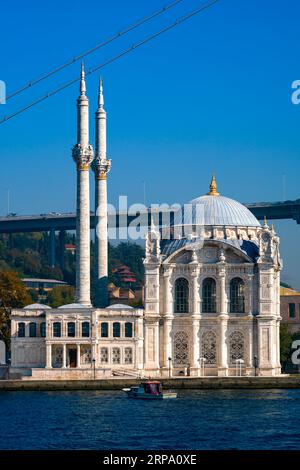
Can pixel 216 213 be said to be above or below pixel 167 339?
above

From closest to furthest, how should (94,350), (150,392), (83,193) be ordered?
(150,392), (94,350), (83,193)

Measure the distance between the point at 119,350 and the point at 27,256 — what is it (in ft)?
318

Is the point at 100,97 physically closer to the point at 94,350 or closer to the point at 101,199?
the point at 101,199

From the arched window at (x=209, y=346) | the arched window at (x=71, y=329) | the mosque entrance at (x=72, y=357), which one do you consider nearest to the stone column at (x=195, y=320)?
the arched window at (x=209, y=346)

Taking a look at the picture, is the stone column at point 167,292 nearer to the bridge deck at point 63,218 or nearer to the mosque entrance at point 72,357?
the mosque entrance at point 72,357

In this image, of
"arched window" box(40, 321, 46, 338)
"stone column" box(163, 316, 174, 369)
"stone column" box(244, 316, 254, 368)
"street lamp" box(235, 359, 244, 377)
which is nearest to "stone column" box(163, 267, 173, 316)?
"stone column" box(163, 316, 174, 369)

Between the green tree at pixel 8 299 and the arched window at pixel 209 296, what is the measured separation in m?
14.3

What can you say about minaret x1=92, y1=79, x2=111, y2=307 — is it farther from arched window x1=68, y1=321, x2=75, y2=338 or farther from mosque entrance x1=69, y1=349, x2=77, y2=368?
arched window x1=68, y1=321, x2=75, y2=338

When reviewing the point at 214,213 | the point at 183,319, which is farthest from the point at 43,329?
the point at 214,213

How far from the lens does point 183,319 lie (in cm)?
10119

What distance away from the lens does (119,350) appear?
98.8 metres

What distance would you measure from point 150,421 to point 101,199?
33.3 meters

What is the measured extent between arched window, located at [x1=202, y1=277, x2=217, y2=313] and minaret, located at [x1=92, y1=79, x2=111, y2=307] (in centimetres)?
787
